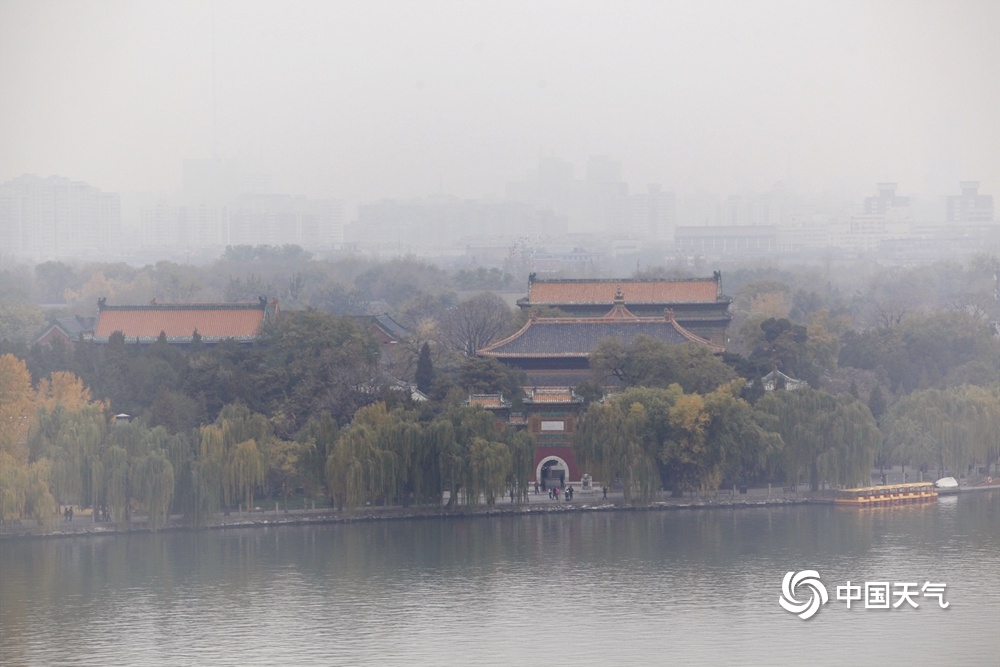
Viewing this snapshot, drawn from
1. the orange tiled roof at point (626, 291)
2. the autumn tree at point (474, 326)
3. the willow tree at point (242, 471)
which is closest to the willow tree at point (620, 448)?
the willow tree at point (242, 471)

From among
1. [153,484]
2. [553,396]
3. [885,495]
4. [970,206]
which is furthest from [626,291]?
[970,206]

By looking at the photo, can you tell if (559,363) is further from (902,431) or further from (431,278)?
(431,278)

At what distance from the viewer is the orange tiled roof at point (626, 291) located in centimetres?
3669

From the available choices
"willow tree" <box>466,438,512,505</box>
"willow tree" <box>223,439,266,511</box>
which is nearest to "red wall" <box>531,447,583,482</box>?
"willow tree" <box>466,438,512,505</box>

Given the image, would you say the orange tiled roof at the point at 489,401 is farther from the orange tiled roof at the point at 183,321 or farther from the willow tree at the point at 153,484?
the orange tiled roof at the point at 183,321

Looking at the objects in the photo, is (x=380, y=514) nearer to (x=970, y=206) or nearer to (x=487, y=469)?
(x=487, y=469)

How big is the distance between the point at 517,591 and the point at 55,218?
112597 millimetres

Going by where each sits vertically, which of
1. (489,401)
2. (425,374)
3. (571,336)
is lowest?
(489,401)

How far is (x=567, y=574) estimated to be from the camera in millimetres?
23266

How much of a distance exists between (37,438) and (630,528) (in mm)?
8696

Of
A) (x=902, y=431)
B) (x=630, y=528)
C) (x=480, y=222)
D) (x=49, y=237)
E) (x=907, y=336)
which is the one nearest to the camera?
(x=630, y=528)

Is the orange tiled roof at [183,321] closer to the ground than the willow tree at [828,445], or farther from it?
farther from it

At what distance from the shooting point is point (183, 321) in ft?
127

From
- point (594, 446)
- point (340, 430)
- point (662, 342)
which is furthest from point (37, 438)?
point (662, 342)
